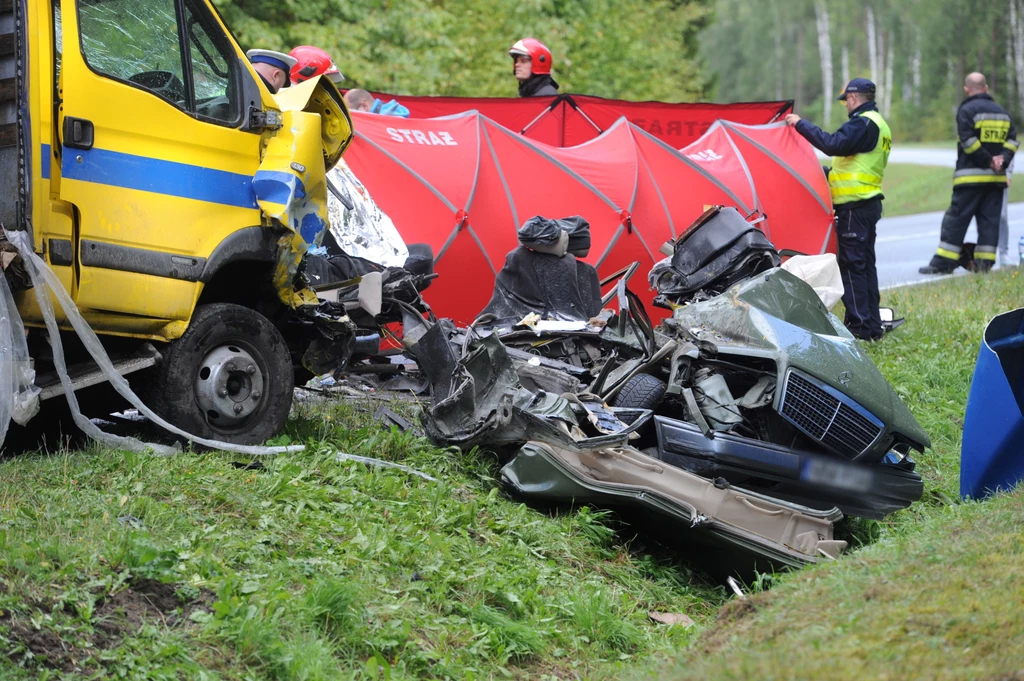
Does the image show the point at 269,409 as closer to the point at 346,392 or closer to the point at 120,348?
the point at 120,348

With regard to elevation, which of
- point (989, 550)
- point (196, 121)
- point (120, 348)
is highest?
point (196, 121)

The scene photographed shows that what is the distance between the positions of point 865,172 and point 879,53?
5349 cm

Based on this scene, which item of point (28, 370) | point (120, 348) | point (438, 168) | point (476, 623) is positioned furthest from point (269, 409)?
point (438, 168)

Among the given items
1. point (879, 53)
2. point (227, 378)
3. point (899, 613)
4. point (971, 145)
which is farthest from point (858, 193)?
point (879, 53)

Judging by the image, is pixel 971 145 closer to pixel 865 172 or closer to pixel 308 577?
pixel 865 172

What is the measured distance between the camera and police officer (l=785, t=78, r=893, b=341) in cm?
1090

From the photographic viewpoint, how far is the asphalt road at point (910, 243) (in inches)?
585

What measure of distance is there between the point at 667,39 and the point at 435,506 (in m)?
26.8

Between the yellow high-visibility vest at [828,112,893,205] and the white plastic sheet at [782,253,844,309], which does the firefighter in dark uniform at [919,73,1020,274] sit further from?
the white plastic sheet at [782,253,844,309]

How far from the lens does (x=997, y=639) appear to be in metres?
3.67

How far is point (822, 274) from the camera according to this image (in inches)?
322

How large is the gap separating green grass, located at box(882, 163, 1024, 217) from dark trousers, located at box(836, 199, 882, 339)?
14.9 m

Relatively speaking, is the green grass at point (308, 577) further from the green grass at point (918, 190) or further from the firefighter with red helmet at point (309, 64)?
the green grass at point (918, 190)

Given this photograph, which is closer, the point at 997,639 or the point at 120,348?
the point at 997,639
